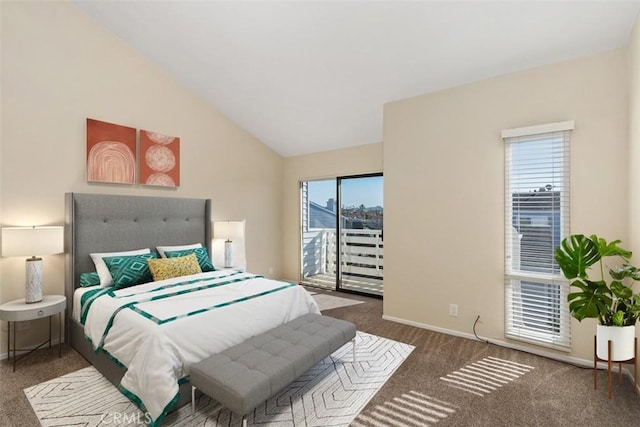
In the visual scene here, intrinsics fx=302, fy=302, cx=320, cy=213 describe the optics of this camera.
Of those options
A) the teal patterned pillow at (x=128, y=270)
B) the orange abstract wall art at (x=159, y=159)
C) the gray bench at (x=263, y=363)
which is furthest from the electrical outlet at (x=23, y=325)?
the gray bench at (x=263, y=363)

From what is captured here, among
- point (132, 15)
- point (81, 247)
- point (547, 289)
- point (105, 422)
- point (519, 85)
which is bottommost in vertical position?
point (105, 422)

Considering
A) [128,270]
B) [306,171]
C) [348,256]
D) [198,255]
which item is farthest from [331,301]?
[128,270]

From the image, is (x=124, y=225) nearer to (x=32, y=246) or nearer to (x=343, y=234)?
(x=32, y=246)

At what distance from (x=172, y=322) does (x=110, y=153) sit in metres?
2.39

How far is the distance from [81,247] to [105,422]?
1909 millimetres

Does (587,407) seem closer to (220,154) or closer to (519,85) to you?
Result: (519,85)

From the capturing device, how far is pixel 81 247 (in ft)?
10.2

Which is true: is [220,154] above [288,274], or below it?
above

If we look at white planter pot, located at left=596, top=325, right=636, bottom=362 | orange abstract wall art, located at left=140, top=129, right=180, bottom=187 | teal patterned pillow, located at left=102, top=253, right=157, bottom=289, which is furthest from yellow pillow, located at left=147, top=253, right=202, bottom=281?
white planter pot, located at left=596, top=325, right=636, bottom=362

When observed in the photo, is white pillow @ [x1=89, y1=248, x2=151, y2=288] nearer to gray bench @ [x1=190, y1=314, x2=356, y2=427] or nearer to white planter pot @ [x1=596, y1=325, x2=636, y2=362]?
gray bench @ [x1=190, y1=314, x2=356, y2=427]

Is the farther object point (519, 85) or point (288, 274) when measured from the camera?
point (288, 274)

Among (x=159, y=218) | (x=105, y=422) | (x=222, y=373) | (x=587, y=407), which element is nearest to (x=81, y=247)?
(x=159, y=218)

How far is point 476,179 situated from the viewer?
3.11 m

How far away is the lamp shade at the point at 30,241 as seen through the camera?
257cm
